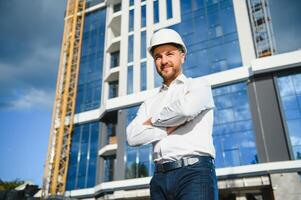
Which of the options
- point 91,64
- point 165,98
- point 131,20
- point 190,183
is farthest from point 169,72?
point 91,64

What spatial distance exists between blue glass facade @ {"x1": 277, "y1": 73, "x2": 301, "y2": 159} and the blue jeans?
16889mm

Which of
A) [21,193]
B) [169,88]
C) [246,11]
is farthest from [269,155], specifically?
[169,88]

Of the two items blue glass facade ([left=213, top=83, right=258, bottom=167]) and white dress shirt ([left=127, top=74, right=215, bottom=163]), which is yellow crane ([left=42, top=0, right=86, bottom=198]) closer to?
blue glass facade ([left=213, top=83, right=258, bottom=167])

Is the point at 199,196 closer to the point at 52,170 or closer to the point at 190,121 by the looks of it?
the point at 190,121

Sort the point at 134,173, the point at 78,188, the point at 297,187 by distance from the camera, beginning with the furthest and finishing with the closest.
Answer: the point at 78,188 < the point at 134,173 < the point at 297,187

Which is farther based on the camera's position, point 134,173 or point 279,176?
point 134,173

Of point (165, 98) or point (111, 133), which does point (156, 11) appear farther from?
point (165, 98)

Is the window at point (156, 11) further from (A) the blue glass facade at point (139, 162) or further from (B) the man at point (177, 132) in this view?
(B) the man at point (177, 132)

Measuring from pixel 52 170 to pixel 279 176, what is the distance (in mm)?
22481

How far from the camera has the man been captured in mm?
1643

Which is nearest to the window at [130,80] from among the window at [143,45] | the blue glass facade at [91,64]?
the window at [143,45]

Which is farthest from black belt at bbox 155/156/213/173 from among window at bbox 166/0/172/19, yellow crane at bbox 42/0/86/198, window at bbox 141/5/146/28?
yellow crane at bbox 42/0/86/198

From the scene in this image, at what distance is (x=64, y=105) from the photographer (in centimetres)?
3050

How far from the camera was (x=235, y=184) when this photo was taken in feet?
55.3
